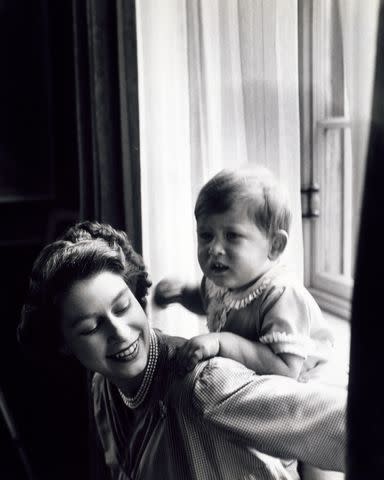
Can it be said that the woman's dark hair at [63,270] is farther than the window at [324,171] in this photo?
No

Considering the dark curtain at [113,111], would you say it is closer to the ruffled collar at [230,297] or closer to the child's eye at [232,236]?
the ruffled collar at [230,297]

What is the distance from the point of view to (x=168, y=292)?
1172 mm

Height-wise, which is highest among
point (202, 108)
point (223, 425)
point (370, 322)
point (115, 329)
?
point (202, 108)

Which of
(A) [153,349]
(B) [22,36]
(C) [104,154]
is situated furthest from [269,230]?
(B) [22,36]

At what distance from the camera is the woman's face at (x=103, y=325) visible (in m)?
0.87

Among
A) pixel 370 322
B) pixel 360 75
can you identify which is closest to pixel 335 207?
pixel 360 75

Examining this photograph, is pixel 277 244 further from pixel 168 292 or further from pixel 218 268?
pixel 168 292

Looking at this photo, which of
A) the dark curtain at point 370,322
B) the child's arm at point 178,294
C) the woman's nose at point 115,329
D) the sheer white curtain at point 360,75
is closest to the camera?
the dark curtain at point 370,322

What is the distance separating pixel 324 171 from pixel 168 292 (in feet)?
1.28

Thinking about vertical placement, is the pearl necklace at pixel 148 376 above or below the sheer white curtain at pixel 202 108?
below

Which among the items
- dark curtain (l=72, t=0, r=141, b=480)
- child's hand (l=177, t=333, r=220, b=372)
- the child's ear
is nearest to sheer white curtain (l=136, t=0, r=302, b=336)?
dark curtain (l=72, t=0, r=141, b=480)

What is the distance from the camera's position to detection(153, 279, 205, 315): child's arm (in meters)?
1.16

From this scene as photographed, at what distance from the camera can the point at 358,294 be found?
0.52m

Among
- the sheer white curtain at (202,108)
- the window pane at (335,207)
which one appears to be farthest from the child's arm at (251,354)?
the window pane at (335,207)
